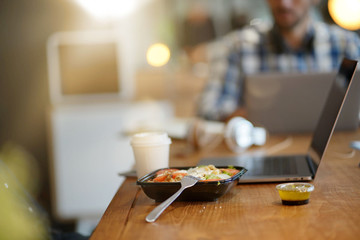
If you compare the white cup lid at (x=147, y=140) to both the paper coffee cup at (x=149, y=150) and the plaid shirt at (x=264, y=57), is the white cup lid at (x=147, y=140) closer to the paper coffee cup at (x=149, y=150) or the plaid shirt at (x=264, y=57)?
the paper coffee cup at (x=149, y=150)

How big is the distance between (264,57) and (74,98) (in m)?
1.89

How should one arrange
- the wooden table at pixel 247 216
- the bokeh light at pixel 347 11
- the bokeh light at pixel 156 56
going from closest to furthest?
1. the wooden table at pixel 247 216
2. the bokeh light at pixel 347 11
3. the bokeh light at pixel 156 56

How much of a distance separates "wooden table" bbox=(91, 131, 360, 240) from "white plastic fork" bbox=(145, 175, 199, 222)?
1cm

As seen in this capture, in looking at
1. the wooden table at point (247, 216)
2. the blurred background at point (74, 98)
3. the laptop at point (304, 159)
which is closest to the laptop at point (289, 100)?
the laptop at point (304, 159)

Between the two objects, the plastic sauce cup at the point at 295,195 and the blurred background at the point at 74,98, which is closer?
the plastic sauce cup at the point at 295,195

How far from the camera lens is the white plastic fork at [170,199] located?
2.66 feet

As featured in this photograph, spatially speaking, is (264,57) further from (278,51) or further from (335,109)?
(335,109)

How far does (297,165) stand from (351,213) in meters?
0.43

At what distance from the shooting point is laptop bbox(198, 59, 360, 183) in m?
1.05

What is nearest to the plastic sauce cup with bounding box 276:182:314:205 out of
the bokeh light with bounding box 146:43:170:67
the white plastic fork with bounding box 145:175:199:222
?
the white plastic fork with bounding box 145:175:199:222

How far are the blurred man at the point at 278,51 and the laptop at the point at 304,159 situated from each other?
1.17 m

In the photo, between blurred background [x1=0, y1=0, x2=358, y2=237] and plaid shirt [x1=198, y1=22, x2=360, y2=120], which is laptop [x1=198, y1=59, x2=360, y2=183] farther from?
blurred background [x1=0, y1=0, x2=358, y2=237]

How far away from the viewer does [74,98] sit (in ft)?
13.5

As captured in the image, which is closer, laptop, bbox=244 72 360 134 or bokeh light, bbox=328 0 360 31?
laptop, bbox=244 72 360 134
